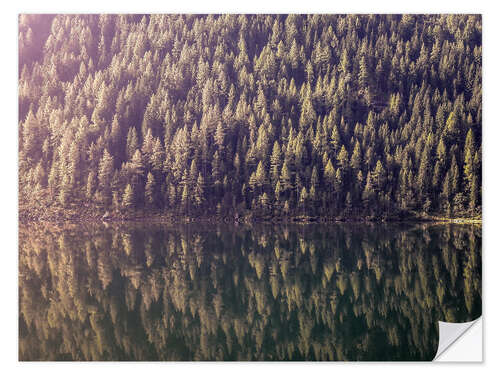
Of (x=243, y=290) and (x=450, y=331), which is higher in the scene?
(x=243, y=290)

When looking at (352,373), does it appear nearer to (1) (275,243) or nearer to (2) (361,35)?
(1) (275,243)

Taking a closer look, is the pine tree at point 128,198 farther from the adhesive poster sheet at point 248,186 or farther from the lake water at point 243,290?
the lake water at point 243,290

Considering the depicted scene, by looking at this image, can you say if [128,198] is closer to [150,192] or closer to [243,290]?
[150,192]

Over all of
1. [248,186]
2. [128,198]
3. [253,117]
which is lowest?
[128,198]

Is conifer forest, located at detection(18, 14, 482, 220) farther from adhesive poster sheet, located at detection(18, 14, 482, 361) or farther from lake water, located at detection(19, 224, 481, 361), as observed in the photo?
lake water, located at detection(19, 224, 481, 361)

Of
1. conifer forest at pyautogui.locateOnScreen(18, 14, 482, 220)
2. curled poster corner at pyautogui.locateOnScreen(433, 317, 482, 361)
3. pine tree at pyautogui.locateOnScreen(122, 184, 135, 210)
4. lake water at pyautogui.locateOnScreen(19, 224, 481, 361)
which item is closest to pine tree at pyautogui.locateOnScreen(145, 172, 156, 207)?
conifer forest at pyautogui.locateOnScreen(18, 14, 482, 220)

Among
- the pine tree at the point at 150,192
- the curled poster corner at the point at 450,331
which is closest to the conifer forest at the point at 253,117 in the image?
the pine tree at the point at 150,192

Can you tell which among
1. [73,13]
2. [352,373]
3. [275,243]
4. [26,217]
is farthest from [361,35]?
[26,217]

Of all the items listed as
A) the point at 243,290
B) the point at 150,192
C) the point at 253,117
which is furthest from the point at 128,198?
the point at 253,117
